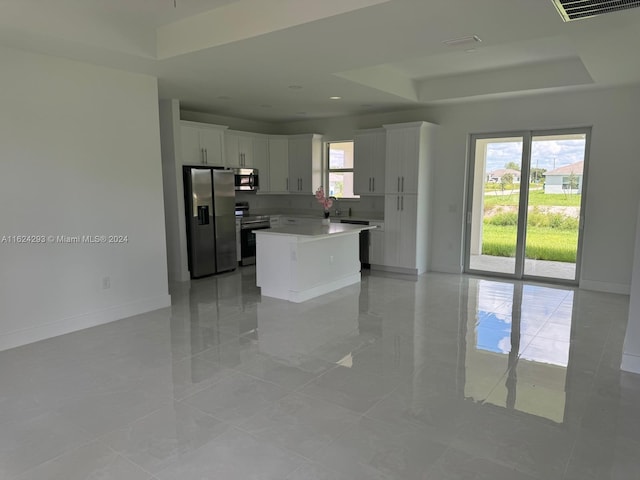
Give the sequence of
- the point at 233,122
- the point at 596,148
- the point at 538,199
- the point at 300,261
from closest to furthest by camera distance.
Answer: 1. the point at 300,261
2. the point at 596,148
3. the point at 538,199
4. the point at 233,122

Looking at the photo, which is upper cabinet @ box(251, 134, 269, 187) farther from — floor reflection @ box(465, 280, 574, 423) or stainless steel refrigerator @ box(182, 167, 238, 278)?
floor reflection @ box(465, 280, 574, 423)

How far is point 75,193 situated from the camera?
4.20 m

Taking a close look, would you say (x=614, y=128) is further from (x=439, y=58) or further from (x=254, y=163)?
(x=254, y=163)

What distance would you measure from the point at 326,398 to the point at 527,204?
190 inches

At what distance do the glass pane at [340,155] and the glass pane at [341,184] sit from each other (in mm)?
169

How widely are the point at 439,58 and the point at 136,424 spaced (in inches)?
189

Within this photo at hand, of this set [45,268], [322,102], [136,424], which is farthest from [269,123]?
[136,424]

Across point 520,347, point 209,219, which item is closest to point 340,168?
point 209,219

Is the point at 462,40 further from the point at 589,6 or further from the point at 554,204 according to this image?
the point at 554,204

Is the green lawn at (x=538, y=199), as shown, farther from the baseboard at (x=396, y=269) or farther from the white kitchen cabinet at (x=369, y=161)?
the white kitchen cabinet at (x=369, y=161)

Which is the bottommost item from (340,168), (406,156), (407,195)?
(407,195)

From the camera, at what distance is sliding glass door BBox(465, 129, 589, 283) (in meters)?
6.04

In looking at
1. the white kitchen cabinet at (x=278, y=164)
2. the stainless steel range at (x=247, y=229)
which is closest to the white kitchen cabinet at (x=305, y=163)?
the white kitchen cabinet at (x=278, y=164)

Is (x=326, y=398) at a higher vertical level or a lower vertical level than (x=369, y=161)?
lower
